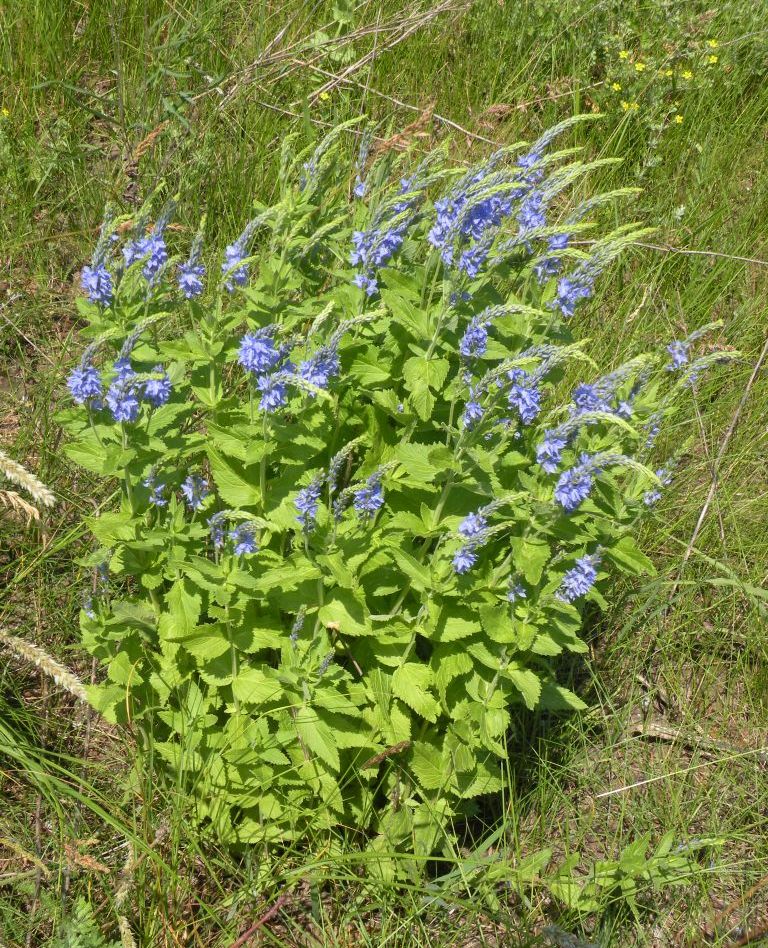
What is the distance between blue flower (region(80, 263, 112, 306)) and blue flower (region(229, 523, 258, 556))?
734 mm

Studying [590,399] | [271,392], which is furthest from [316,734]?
A: [590,399]

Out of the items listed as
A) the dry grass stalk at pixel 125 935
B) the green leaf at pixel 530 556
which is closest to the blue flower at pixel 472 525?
the green leaf at pixel 530 556

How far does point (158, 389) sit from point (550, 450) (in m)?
1.10

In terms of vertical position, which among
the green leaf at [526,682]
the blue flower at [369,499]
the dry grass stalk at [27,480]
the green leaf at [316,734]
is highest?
the dry grass stalk at [27,480]

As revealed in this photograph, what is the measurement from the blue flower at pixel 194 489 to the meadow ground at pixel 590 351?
0.62m

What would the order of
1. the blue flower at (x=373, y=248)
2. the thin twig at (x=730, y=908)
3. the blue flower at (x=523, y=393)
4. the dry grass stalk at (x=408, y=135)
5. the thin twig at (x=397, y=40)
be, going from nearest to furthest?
the blue flower at (x=523, y=393) → the blue flower at (x=373, y=248) → the thin twig at (x=730, y=908) → the dry grass stalk at (x=408, y=135) → the thin twig at (x=397, y=40)

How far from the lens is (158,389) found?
2.37 meters

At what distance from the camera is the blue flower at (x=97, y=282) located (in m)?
2.29

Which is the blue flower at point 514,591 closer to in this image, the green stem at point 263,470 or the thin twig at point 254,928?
the green stem at point 263,470

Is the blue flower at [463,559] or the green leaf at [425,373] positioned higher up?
the green leaf at [425,373]

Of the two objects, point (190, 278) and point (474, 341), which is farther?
point (190, 278)

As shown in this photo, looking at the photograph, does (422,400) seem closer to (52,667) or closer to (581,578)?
(581,578)

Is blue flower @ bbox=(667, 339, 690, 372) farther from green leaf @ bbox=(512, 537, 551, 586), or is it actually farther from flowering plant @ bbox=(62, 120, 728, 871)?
green leaf @ bbox=(512, 537, 551, 586)

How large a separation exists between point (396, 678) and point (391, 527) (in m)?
0.49
